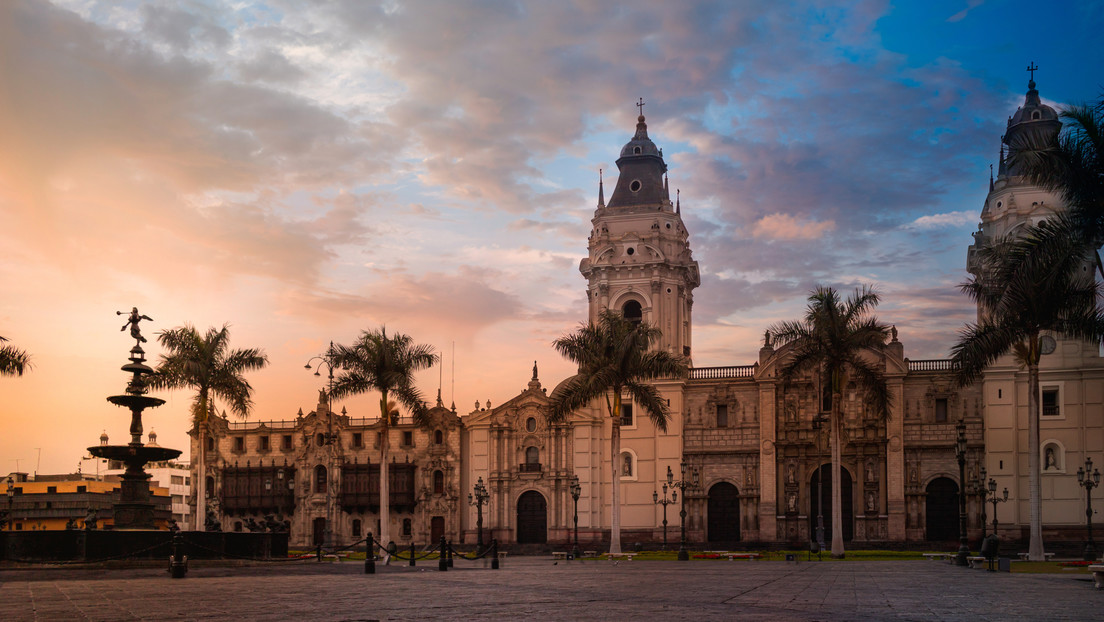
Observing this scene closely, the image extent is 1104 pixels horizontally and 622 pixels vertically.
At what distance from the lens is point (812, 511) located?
207 feet

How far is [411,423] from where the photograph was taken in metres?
71.5

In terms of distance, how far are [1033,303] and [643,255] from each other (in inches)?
1354

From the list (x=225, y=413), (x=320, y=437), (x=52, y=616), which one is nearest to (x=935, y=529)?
(x=320, y=437)

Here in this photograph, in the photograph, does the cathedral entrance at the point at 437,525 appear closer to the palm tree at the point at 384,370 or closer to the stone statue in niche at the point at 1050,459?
the palm tree at the point at 384,370

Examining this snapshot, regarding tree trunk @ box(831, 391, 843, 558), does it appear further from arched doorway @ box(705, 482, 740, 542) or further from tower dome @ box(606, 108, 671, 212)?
tower dome @ box(606, 108, 671, 212)

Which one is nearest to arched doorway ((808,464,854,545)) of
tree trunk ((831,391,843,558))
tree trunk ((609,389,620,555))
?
tree trunk ((831,391,843,558))

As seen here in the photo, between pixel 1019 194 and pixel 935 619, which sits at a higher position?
pixel 1019 194

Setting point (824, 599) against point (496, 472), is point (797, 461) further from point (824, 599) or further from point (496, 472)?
point (824, 599)

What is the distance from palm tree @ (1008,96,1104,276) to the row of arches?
Answer: 31908mm

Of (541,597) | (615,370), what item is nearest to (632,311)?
(615,370)

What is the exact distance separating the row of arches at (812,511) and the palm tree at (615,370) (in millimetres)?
12777

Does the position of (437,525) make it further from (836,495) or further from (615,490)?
(836,495)

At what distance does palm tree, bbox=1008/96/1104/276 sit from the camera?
2634 cm

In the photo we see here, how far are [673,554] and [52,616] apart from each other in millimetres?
40268
